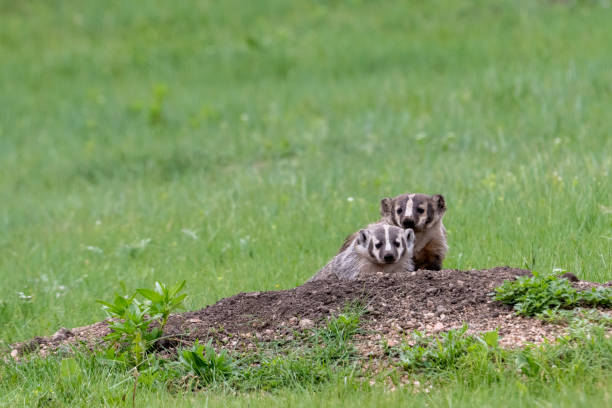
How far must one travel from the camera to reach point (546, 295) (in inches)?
220

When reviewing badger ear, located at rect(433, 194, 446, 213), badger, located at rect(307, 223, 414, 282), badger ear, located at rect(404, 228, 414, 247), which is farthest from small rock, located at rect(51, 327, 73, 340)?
badger ear, located at rect(433, 194, 446, 213)

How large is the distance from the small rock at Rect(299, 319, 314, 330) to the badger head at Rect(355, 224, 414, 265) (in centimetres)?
130

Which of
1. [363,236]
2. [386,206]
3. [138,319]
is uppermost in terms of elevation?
[386,206]

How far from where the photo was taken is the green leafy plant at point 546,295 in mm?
5539

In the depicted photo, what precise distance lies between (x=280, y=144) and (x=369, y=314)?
8185mm

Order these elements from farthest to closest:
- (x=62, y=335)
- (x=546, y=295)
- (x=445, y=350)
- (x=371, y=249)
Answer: (x=371, y=249), (x=62, y=335), (x=546, y=295), (x=445, y=350)

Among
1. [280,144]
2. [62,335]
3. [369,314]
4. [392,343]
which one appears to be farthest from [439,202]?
[280,144]

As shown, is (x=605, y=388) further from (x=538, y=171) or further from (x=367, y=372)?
(x=538, y=171)

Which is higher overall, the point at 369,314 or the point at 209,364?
the point at 369,314

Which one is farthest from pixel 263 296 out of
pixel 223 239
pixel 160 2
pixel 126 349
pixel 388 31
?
pixel 160 2

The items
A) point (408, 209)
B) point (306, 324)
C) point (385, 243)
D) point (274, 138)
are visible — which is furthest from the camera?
point (274, 138)

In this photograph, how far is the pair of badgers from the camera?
7.02 m

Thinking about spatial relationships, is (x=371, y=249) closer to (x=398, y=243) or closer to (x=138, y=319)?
(x=398, y=243)

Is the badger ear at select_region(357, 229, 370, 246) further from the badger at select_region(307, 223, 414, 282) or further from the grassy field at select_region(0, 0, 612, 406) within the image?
the grassy field at select_region(0, 0, 612, 406)
